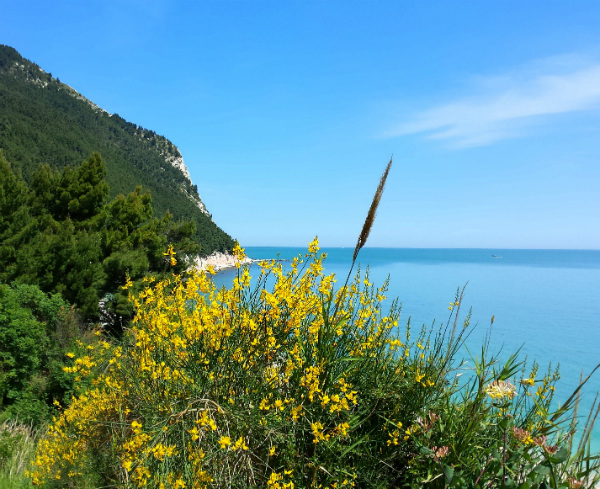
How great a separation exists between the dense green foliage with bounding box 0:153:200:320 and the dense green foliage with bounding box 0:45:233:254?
1429cm

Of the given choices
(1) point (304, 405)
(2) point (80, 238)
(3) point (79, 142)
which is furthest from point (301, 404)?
(3) point (79, 142)

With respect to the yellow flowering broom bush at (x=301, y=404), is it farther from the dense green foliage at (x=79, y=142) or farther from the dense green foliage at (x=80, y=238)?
the dense green foliage at (x=79, y=142)

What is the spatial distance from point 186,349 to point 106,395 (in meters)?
1.19

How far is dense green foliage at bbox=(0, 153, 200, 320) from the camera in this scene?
15258mm

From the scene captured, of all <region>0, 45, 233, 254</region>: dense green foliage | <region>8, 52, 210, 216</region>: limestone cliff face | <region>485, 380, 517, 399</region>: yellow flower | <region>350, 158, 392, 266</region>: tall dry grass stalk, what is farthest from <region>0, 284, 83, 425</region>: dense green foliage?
<region>8, 52, 210, 216</region>: limestone cliff face

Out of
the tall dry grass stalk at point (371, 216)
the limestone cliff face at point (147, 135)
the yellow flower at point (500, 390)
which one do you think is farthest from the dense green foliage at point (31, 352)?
the limestone cliff face at point (147, 135)

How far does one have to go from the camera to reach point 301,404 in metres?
2.07

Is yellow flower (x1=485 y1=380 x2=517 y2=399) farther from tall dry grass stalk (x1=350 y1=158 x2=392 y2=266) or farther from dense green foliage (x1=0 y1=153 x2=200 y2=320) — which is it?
dense green foliage (x1=0 y1=153 x2=200 y2=320)

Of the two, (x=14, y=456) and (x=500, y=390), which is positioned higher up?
(x=500, y=390)

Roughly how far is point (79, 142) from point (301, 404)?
6593cm

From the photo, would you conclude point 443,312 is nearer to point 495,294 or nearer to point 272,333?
point 495,294

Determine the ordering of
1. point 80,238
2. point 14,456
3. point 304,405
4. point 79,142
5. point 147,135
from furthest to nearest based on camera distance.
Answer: point 147,135 → point 79,142 → point 80,238 → point 14,456 → point 304,405

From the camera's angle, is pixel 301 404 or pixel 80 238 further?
pixel 80 238

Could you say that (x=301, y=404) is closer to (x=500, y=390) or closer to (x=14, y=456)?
(x=500, y=390)
